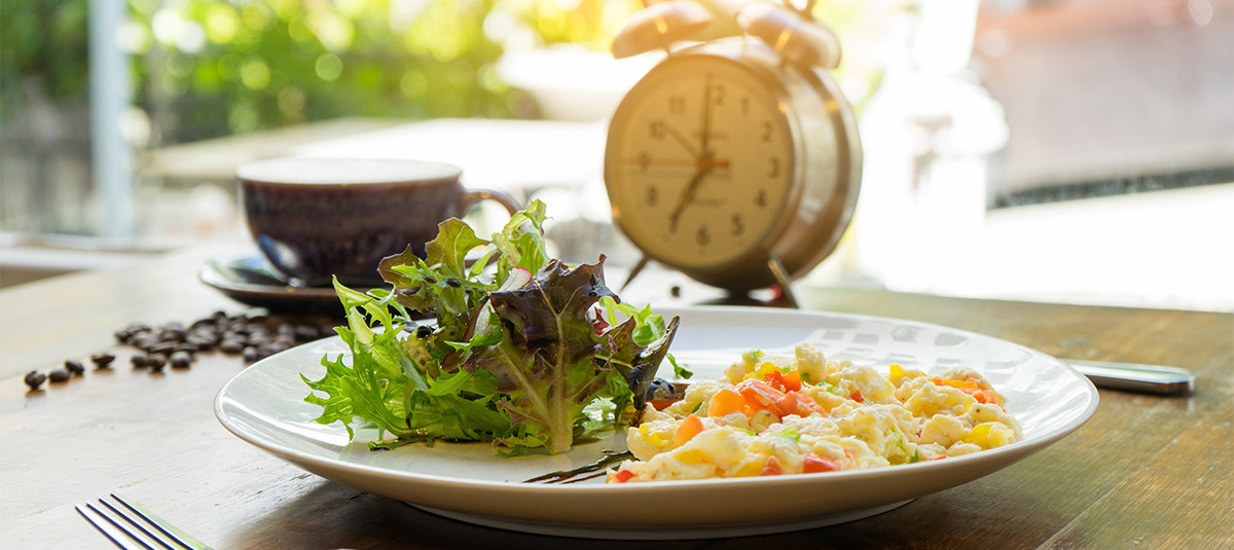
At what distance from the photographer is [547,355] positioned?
876 mm

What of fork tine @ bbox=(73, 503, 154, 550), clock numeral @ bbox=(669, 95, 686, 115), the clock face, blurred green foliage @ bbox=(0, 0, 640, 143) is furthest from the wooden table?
A: blurred green foliage @ bbox=(0, 0, 640, 143)

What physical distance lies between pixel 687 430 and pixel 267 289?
788 mm

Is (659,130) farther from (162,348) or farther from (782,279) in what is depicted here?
(162,348)

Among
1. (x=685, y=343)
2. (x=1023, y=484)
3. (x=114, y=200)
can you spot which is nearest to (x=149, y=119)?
(x=114, y=200)

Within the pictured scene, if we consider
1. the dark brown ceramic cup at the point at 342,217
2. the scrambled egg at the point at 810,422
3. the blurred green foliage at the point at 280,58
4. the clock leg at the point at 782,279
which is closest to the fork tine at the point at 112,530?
the scrambled egg at the point at 810,422

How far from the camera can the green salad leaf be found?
0.87 m

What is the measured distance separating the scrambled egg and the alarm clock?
0.57m

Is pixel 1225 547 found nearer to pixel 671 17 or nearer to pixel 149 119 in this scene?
pixel 671 17

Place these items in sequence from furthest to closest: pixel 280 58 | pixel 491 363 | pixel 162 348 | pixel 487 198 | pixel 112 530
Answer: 1. pixel 280 58
2. pixel 487 198
3. pixel 162 348
4. pixel 491 363
5. pixel 112 530

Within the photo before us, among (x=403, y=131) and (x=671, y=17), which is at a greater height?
(x=671, y=17)

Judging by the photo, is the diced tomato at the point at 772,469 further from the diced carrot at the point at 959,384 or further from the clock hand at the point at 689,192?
the clock hand at the point at 689,192

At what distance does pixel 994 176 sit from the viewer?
3186mm

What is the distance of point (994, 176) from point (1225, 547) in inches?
101

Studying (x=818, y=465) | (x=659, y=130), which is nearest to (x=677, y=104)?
(x=659, y=130)
